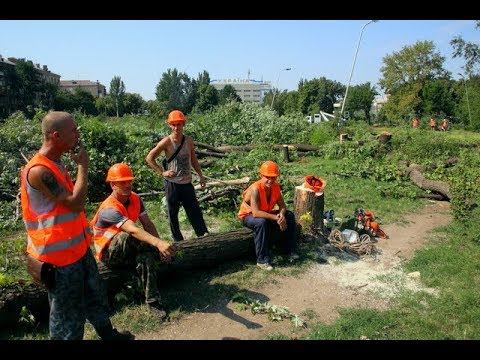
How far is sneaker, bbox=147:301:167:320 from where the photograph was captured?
4133 mm

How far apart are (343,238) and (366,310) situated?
1.88 meters

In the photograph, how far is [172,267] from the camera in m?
4.77

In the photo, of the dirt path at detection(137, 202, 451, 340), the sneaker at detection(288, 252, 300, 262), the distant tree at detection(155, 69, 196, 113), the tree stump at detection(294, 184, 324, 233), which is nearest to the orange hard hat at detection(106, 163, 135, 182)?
the dirt path at detection(137, 202, 451, 340)

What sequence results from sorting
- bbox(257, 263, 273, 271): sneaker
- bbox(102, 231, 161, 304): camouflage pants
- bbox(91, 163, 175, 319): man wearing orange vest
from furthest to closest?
bbox(257, 263, 273, 271): sneaker
bbox(102, 231, 161, 304): camouflage pants
bbox(91, 163, 175, 319): man wearing orange vest

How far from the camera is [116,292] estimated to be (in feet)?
14.4

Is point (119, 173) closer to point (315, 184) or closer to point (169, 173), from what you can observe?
point (169, 173)

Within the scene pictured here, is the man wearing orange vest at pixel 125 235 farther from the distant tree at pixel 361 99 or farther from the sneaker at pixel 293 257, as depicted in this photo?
the distant tree at pixel 361 99

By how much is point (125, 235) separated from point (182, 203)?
1.64m

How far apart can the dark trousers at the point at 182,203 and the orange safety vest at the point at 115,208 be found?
1346mm

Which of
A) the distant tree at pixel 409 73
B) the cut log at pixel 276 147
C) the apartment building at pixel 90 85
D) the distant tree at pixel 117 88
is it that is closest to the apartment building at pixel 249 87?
the apartment building at pixel 90 85

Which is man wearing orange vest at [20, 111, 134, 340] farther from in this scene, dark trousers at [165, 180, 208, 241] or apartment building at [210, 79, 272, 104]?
apartment building at [210, 79, 272, 104]

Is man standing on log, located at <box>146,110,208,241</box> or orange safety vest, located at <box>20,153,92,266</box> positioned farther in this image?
man standing on log, located at <box>146,110,208,241</box>

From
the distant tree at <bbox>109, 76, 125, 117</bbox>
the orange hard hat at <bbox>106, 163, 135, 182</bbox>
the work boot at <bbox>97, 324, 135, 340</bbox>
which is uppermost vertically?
the distant tree at <bbox>109, 76, 125, 117</bbox>
